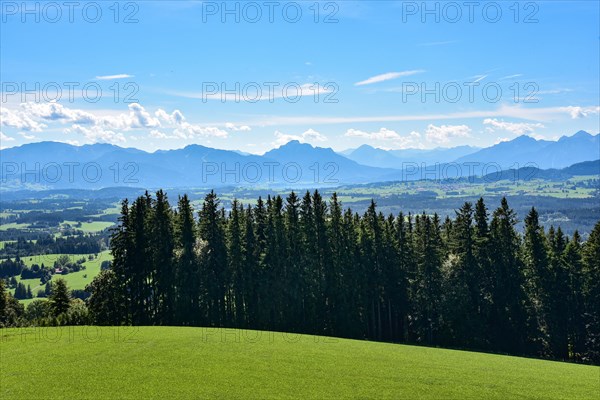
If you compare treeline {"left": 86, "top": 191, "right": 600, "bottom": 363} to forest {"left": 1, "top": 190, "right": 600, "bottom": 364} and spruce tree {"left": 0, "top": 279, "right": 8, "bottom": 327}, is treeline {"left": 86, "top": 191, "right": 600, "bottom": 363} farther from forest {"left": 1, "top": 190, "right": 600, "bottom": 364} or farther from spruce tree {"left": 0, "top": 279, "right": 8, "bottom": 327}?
spruce tree {"left": 0, "top": 279, "right": 8, "bottom": 327}

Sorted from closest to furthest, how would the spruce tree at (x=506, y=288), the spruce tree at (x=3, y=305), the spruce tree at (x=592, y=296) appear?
1. the spruce tree at (x=592, y=296)
2. the spruce tree at (x=506, y=288)
3. the spruce tree at (x=3, y=305)

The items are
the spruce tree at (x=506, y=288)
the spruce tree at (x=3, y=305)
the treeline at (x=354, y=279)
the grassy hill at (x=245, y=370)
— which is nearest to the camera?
the grassy hill at (x=245, y=370)

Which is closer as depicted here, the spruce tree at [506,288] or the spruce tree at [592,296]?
the spruce tree at [592,296]

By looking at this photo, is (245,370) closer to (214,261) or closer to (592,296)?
(214,261)

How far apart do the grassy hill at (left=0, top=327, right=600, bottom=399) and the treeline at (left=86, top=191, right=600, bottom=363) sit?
1929cm

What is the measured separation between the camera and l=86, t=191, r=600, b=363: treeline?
6462 centimetres

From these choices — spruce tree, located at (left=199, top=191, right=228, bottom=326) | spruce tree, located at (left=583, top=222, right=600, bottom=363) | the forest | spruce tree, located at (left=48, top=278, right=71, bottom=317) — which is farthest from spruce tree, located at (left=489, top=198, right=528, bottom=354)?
spruce tree, located at (left=48, top=278, right=71, bottom=317)

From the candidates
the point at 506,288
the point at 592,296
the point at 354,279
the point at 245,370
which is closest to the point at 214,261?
the point at 354,279

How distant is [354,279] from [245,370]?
39455mm

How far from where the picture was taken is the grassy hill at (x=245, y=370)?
30.0 meters

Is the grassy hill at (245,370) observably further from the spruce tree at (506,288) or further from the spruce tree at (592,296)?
the spruce tree at (592,296)

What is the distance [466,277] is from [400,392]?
40.9m

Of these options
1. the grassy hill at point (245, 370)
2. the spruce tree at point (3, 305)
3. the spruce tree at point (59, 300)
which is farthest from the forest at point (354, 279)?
the grassy hill at point (245, 370)

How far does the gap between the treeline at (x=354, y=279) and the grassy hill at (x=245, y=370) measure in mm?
19290
